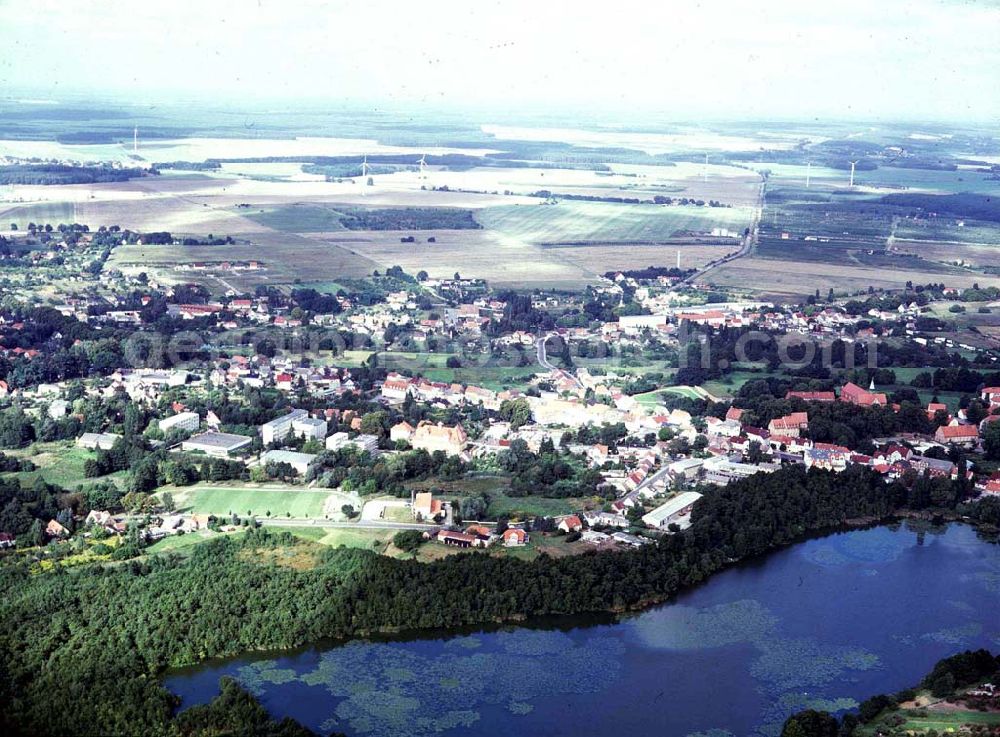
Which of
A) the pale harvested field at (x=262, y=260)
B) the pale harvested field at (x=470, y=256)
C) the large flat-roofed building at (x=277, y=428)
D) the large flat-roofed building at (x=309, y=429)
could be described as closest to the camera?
the large flat-roofed building at (x=277, y=428)

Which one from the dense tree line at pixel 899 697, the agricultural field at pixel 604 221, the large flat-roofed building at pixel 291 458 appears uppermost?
the agricultural field at pixel 604 221

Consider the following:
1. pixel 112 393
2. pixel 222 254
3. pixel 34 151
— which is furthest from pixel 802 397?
Answer: pixel 34 151

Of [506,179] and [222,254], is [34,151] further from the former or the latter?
[222,254]

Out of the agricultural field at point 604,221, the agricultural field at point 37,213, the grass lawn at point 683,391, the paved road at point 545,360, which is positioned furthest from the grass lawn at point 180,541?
the agricultural field at point 37,213

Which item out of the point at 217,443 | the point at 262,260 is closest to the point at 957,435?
the point at 217,443

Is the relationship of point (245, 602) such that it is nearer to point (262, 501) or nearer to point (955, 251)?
point (262, 501)

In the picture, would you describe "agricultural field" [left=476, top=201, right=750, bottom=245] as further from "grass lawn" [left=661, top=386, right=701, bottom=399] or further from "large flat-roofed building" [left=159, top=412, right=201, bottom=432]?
"large flat-roofed building" [left=159, top=412, right=201, bottom=432]

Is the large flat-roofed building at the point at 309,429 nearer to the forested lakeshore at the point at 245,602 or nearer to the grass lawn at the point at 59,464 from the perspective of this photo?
the grass lawn at the point at 59,464

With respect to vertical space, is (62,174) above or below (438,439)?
above
